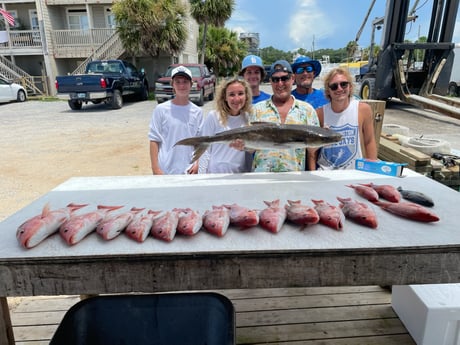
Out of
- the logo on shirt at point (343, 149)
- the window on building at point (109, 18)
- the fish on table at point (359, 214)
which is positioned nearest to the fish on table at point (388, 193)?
the fish on table at point (359, 214)

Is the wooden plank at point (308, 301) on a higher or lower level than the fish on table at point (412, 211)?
lower

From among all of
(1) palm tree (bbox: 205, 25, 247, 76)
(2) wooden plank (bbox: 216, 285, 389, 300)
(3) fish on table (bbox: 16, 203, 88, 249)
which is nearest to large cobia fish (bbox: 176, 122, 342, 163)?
(3) fish on table (bbox: 16, 203, 88, 249)

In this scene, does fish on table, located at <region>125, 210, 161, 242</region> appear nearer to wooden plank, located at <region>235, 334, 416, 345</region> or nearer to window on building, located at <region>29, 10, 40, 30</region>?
wooden plank, located at <region>235, 334, 416, 345</region>

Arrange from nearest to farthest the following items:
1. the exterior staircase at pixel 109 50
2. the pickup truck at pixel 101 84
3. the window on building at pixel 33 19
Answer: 1. the pickup truck at pixel 101 84
2. the exterior staircase at pixel 109 50
3. the window on building at pixel 33 19

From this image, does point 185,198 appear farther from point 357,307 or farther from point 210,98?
point 210,98

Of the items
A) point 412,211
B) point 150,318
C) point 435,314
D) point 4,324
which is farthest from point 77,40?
point 435,314

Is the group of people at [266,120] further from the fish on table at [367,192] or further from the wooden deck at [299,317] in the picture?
the wooden deck at [299,317]

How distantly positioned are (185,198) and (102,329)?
0.88 m

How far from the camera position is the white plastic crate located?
2146 millimetres

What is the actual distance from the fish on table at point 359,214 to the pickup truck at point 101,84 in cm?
1359

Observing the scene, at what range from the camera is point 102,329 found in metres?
1.82

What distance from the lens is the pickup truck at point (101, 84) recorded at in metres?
13.5

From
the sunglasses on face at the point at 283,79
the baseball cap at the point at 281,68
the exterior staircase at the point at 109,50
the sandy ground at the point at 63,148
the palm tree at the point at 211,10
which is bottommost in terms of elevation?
the sandy ground at the point at 63,148

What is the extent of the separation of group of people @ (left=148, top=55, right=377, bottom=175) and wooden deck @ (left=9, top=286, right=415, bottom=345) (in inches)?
44.8
